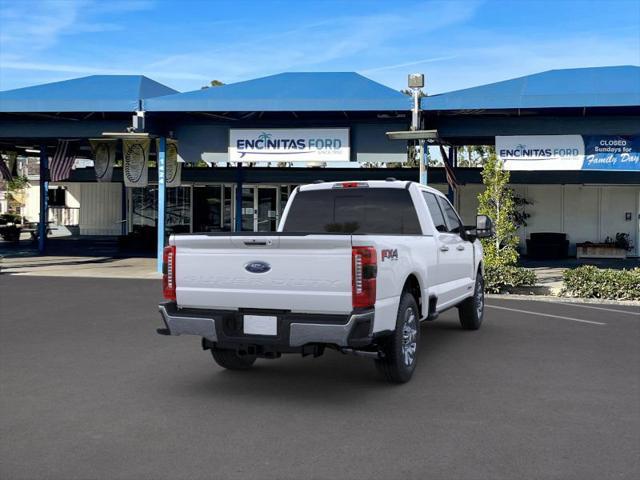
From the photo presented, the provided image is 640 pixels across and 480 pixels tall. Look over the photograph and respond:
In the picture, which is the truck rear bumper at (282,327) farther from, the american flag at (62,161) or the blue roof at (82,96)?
the american flag at (62,161)

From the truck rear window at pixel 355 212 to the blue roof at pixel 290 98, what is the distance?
10.00 metres

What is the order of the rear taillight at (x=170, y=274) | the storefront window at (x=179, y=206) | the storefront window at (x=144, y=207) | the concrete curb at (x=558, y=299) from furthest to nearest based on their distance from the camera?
the storefront window at (x=144, y=207) < the storefront window at (x=179, y=206) < the concrete curb at (x=558, y=299) < the rear taillight at (x=170, y=274)

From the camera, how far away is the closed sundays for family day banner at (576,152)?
59.7 feet

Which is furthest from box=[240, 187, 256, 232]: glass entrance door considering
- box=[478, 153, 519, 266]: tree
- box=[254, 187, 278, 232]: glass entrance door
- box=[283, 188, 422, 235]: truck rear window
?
box=[283, 188, 422, 235]: truck rear window

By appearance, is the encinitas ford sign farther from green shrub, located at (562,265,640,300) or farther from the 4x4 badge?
the 4x4 badge

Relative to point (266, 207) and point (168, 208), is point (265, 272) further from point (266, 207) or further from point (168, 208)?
point (168, 208)

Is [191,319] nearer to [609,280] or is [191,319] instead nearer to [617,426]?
[617,426]

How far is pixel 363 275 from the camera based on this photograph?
5.80 metres

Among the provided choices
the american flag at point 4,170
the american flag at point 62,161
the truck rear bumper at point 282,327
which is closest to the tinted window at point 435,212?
the truck rear bumper at point 282,327

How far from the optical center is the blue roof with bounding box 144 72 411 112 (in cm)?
1789

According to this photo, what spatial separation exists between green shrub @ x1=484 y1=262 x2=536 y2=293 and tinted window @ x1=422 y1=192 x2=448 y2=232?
6.81m

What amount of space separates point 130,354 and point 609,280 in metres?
10.3

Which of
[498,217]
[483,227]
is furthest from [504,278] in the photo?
[483,227]

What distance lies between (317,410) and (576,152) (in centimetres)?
1469
